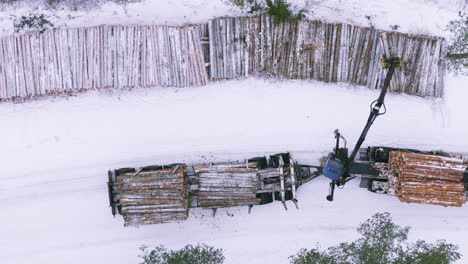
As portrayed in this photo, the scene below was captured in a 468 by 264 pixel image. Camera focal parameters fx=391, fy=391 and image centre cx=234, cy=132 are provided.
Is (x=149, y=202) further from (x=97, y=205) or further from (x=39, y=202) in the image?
(x=39, y=202)

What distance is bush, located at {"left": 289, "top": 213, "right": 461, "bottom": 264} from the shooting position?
763 inches

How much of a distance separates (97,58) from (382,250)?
16.6 m

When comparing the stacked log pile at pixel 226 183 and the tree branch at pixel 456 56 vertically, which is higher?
the tree branch at pixel 456 56

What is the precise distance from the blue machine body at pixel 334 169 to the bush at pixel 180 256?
6774 millimetres

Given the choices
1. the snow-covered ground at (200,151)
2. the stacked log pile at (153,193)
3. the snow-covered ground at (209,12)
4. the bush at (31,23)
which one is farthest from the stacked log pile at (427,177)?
the bush at (31,23)

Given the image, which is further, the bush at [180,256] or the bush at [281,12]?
the bush at [180,256]

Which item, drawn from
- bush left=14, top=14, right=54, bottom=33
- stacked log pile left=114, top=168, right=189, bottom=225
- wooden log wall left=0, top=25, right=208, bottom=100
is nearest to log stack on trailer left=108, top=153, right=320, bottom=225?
stacked log pile left=114, top=168, right=189, bottom=225

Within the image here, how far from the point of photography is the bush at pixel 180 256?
63.5 feet

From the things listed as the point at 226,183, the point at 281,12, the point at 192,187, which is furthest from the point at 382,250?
the point at 281,12

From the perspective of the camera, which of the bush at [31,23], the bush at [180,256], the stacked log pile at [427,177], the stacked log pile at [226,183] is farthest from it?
the bush at [180,256]

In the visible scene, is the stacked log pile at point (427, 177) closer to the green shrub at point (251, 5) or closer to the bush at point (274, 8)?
the bush at point (274, 8)

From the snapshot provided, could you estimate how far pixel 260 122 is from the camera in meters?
19.2

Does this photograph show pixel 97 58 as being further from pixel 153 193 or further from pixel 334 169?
pixel 334 169

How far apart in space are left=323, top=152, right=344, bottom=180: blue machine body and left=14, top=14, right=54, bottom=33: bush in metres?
14.6
